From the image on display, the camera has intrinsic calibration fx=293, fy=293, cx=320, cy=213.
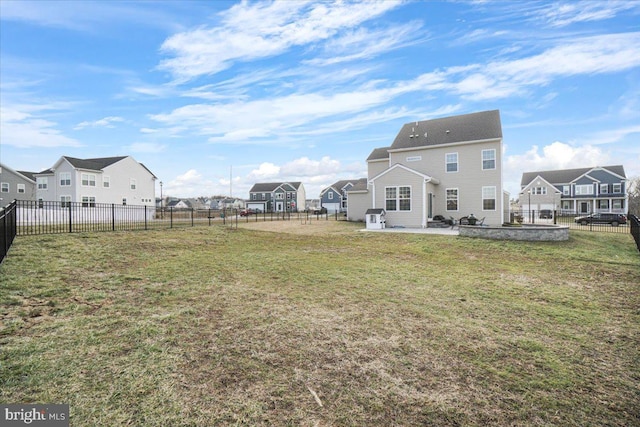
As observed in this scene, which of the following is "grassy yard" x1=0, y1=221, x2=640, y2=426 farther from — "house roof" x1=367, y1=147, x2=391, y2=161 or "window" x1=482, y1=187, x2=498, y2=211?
"house roof" x1=367, y1=147, x2=391, y2=161

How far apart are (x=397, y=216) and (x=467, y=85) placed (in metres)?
9.12

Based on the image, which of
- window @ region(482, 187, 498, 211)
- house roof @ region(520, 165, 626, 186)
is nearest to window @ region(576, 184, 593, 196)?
house roof @ region(520, 165, 626, 186)

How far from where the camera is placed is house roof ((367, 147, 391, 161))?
2764 cm

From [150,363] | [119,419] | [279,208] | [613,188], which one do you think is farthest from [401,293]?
[279,208]

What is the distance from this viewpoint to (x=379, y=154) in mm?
28234

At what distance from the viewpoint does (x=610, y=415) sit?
2598 mm

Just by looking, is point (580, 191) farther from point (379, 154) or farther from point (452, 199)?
point (379, 154)

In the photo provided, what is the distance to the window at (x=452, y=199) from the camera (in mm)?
22044

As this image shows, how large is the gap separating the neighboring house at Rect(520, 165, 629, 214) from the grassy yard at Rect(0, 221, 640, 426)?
4689 centimetres

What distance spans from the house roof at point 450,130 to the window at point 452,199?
12.0 feet

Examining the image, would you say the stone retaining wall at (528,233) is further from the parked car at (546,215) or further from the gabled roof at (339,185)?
the gabled roof at (339,185)

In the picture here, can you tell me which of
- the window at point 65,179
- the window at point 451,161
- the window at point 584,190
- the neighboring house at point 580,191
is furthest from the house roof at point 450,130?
the window at point 65,179

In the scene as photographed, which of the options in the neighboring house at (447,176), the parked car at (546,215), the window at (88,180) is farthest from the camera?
the parked car at (546,215)

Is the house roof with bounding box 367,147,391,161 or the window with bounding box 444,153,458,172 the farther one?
the house roof with bounding box 367,147,391,161
